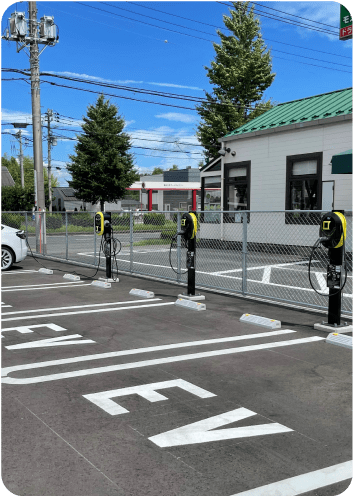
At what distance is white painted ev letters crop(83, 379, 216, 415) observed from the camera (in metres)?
4.31

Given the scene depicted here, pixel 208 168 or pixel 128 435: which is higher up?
pixel 208 168

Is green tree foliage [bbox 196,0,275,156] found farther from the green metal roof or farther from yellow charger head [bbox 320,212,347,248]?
yellow charger head [bbox 320,212,347,248]

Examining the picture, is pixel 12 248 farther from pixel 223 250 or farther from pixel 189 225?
pixel 189 225

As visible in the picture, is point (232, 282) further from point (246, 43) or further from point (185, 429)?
point (246, 43)

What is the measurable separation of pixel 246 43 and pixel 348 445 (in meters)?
36.6

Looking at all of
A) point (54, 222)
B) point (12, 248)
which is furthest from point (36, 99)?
point (12, 248)

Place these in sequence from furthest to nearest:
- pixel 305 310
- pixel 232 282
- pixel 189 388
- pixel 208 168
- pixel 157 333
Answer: pixel 208 168 < pixel 232 282 < pixel 305 310 < pixel 157 333 < pixel 189 388

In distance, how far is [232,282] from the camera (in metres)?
11.2

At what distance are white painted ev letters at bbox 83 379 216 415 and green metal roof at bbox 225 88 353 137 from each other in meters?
12.6

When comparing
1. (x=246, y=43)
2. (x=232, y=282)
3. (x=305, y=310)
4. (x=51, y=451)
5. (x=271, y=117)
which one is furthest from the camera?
(x=246, y=43)

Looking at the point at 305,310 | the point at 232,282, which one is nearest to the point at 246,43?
the point at 232,282

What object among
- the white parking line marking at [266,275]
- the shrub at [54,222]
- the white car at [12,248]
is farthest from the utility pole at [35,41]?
the white parking line marking at [266,275]

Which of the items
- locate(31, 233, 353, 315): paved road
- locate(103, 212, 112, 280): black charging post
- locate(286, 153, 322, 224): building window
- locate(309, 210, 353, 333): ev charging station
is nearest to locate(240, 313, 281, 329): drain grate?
locate(309, 210, 353, 333): ev charging station

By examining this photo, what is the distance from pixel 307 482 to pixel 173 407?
147 centimetres
